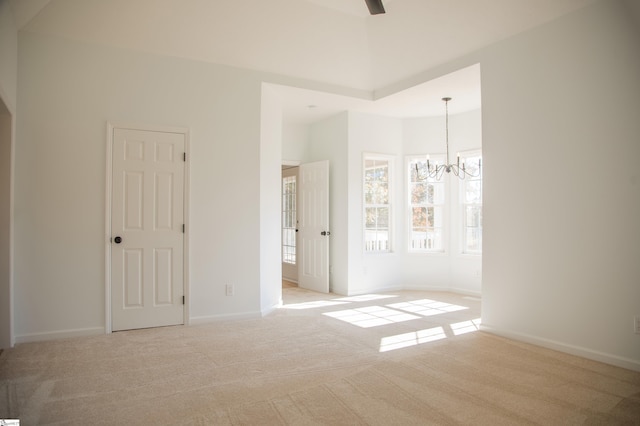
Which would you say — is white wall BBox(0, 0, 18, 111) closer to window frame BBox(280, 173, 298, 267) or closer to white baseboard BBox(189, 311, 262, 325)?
white baseboard BBox(189, 311, 262, 325)

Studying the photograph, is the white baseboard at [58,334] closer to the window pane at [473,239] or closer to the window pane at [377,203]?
the window pane at [377,203]

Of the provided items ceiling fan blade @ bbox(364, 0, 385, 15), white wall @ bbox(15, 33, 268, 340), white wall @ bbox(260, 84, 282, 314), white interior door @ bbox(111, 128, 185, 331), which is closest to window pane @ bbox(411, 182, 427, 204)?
white wall @ bbox(260, 84, 282, 314)

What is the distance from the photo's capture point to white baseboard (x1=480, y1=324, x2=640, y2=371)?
127 inches

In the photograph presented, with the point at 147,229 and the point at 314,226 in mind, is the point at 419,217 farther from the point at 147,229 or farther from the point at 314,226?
the point at 147,229

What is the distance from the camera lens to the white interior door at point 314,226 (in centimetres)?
650

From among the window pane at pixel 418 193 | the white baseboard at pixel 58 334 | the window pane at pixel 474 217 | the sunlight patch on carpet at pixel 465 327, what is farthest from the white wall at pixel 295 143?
the white baseboard at pixel 58 334

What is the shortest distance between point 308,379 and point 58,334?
2645mm

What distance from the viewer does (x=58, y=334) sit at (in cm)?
395

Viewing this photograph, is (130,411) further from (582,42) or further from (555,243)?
(582,42)

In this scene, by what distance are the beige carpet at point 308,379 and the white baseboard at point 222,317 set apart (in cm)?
18

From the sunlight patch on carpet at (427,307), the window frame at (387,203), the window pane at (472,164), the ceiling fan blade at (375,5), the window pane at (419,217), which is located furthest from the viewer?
the window pane at (419,217)

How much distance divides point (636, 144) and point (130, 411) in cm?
412

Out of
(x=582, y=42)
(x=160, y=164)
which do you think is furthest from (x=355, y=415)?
(x=582, y=42)

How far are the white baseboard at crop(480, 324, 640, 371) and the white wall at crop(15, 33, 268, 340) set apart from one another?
2702 mm
